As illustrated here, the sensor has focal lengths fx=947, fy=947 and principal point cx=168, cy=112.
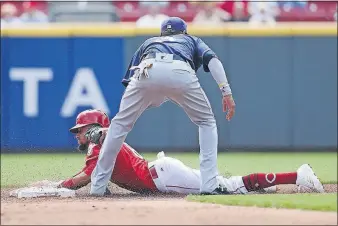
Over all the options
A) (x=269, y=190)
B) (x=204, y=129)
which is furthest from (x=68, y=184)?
(x=269, y=190)

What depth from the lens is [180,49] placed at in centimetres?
777

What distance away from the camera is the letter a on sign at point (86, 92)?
47.1ft

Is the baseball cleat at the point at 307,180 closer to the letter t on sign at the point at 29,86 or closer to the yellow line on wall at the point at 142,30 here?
the yellow line on wall at the point at 142,30

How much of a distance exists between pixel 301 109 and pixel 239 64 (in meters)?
1.18

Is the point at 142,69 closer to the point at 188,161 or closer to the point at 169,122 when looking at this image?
the point at 188,161

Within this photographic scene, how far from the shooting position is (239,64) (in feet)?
47.9

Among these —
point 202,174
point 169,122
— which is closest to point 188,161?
point 169,122

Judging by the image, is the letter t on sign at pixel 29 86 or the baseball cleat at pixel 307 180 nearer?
the baseball cleat at pixel 307 180

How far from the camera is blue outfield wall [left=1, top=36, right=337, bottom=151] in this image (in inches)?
561

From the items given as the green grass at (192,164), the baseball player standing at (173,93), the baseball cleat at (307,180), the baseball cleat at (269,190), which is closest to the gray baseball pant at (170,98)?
the baseball player standing at (173,93)

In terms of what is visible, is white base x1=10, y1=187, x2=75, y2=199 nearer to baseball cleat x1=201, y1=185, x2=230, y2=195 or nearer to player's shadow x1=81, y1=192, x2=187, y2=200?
player's shadow x1=81, y1=192, x2=187, y2=200

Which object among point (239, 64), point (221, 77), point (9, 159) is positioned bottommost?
point (9, 159)

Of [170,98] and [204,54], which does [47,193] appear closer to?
[170,98]

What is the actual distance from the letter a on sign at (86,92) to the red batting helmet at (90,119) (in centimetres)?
611
